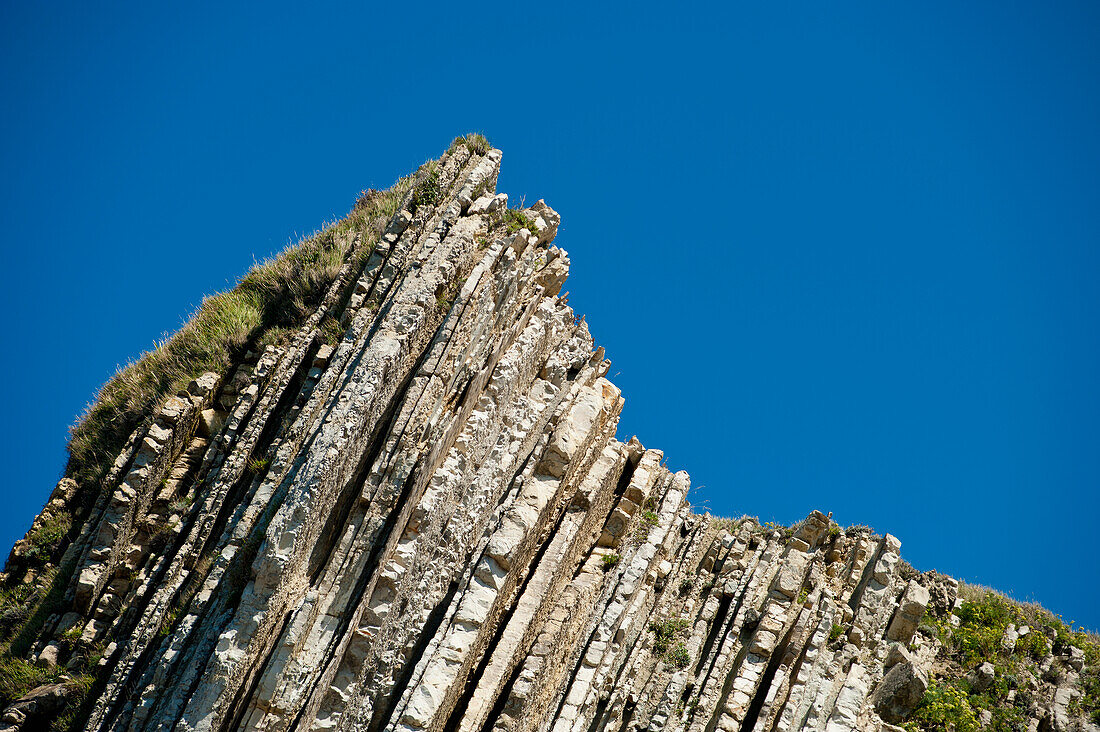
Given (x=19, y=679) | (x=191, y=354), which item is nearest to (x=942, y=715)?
(x=19, y=679)

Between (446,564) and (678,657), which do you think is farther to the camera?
(678,657)

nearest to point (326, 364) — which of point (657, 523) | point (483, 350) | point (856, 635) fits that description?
point (483, 350)

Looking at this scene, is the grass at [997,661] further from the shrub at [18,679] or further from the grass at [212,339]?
the shrub at [18,679]

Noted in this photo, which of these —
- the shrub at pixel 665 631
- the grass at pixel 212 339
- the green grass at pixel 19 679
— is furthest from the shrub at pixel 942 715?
the green grass at pixel 19 679

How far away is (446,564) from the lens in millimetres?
19031

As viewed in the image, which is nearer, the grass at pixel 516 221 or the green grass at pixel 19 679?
the green grass at pixel 19 679

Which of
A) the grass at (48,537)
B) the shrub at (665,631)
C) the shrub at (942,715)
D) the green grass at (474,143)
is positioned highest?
the green grass at (474,143)

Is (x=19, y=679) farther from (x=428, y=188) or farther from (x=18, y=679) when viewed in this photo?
(x=428, y=188)

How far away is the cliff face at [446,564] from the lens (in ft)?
56.8

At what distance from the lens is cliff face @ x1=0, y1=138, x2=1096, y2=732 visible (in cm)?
1731

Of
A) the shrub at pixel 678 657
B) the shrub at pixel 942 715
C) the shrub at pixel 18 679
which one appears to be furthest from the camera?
the shrub at pixel 678 657

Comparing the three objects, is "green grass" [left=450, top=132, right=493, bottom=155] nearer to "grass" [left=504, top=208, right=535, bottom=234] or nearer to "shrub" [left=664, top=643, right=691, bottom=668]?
"grass" [left=504, top=208, right=535, bottom=234]

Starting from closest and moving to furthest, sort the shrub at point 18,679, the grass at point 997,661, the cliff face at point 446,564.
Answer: the cliff face at point 446,564 < the shrub at point 18,679 < the grass at point 997,661

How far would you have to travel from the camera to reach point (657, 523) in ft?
78.5
